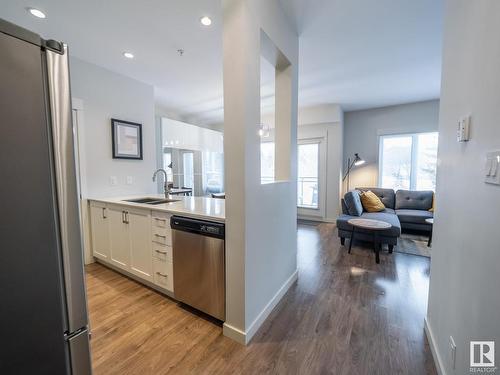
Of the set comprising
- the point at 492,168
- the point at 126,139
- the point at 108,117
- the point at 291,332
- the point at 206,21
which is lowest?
the point at 291,332

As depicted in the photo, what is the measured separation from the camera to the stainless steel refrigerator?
21.1 inches

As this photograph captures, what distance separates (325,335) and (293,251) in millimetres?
880

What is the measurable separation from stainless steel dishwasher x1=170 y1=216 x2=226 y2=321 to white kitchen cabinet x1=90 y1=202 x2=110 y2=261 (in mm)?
1331

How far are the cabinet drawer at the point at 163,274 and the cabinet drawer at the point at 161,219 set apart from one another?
36 centimetres

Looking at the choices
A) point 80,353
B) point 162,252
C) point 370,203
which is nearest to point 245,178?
point 80,353

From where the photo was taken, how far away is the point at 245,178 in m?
1.46

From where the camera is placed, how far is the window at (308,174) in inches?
212

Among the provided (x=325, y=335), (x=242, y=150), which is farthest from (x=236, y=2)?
(x=325, y=335)

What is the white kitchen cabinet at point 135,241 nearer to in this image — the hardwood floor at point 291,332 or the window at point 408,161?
the hardwood floor at point 291,332

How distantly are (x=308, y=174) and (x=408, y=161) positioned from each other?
87.5 inches

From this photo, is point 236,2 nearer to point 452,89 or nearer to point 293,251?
point 452,89

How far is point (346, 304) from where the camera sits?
2006 millimetres

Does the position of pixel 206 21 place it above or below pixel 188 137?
above

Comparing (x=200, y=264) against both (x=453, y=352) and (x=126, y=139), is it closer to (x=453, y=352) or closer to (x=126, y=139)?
(x=453, y=352)
